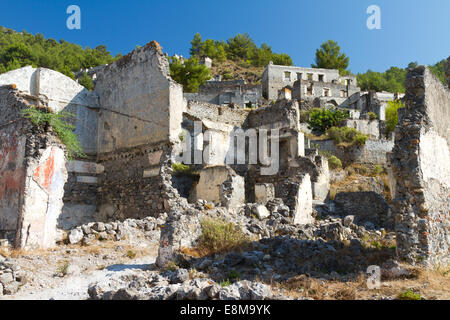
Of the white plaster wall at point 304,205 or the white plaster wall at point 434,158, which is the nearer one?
the white plaster wall at point 434,158

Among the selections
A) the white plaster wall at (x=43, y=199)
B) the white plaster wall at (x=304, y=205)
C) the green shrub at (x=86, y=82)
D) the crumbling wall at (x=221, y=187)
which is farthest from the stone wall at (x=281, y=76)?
the white plaster wall at (x=43, y=199)

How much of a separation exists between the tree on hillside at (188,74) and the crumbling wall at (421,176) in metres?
34.6

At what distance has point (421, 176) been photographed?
8773 millimetres

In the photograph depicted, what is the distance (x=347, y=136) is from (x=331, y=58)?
33.9m

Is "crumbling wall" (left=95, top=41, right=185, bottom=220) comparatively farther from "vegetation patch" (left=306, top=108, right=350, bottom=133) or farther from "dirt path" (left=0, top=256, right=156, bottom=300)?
"vegetation patch" (left=306, top=108, right=350, bottom=133)

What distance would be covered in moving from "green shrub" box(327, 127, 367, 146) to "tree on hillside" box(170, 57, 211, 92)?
1918 centimetres

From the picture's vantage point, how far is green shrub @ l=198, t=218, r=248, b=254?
10.2m

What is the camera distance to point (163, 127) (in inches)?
629

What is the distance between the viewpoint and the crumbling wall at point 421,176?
863 centimetres

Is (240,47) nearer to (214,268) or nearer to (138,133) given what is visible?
(138,133)

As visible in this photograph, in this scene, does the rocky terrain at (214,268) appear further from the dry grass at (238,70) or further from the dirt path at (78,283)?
the dry grass at (238,70)

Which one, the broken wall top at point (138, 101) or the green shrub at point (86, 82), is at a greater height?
the green shrub at point (86, 82)

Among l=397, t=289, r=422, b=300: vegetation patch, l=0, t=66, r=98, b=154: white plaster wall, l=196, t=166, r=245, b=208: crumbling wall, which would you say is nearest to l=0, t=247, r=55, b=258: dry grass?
l=196, t=166, r=245, b=208: crumbling wall

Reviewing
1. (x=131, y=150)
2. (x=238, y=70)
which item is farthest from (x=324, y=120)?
(x=238, y=70)
